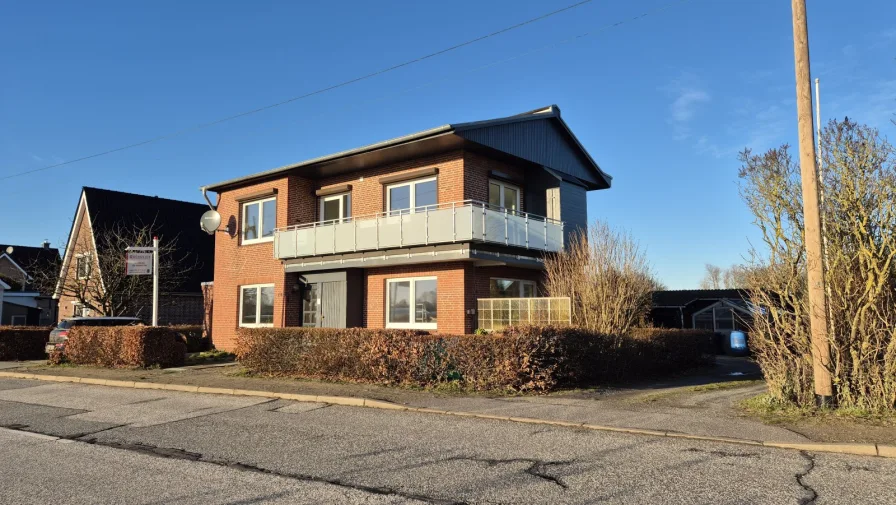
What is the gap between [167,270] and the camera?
28266mm

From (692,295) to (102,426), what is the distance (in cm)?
2799

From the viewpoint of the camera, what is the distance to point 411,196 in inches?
752

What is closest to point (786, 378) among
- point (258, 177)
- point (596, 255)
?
point (596, 255)

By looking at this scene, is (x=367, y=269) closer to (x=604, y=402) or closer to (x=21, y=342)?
(x=604, y=402)

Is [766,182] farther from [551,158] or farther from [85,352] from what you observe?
[85,352]

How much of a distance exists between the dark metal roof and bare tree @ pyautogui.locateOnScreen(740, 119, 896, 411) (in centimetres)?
2656

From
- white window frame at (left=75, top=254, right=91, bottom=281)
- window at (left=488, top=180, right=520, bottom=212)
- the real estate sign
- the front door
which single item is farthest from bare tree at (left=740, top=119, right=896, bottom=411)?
white window frame at (left=75, top=254, right=91, bottom=281)

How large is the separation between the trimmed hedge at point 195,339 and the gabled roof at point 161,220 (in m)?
6.76

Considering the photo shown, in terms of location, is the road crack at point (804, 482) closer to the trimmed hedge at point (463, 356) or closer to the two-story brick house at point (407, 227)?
the trimmed hedge at point (463, 356)

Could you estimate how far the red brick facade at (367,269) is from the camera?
56.7ft

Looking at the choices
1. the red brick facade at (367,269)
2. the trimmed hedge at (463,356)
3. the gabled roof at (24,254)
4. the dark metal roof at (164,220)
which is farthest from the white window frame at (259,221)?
the gabled roof at (24,254)

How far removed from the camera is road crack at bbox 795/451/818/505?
515 centimetres

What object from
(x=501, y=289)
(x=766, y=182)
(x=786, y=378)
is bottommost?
(x=786, y=378)

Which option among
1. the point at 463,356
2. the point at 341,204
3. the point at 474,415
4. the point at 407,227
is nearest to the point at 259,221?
the point at 341,204
